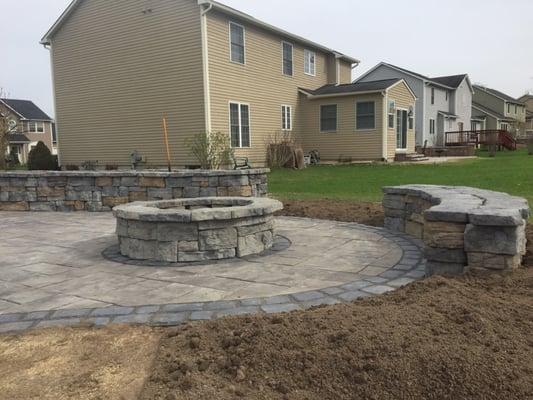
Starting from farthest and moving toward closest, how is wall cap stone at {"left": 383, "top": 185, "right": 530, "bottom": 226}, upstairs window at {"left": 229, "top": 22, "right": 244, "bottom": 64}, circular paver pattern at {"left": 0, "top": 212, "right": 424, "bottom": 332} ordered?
upstairs window at {"left": 229, "top": 22, "right": 244, "bottom": 64}
wall cap stone at {"left": 383, "top": 185, "right": 530, "bottom": 226}
circular paver pattern at {"left": 0, "top": 212, "right": 424, "bottom": 332}

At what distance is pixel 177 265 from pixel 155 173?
414 cm

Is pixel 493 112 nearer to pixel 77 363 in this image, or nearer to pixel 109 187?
pixel 109 187

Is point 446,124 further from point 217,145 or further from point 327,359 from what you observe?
point 327,359

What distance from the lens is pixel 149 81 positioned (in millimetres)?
16531

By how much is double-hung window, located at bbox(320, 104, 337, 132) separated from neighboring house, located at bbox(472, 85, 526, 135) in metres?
27.6

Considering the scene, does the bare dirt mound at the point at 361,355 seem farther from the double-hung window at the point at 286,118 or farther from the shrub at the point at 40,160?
the shrub at the point at 40,160

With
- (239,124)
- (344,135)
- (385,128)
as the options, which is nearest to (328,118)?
(344,135)

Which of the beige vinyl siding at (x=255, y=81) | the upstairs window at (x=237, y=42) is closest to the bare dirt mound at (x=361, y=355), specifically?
the beige vinyl siding at (x=255, y=81)

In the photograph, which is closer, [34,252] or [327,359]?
[327,359]

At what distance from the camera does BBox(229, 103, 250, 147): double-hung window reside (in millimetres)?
16703

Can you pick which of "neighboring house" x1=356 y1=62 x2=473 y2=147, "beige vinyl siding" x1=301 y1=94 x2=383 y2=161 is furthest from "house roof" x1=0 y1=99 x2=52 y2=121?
"beige vinyl siding" x1=301 y1=94 x2=383 y2=161

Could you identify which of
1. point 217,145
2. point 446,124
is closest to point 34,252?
point 217,145

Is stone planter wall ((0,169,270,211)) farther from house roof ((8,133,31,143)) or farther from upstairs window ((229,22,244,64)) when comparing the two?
house roof ((8,133,31,143))

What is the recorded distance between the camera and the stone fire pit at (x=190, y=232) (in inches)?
184
